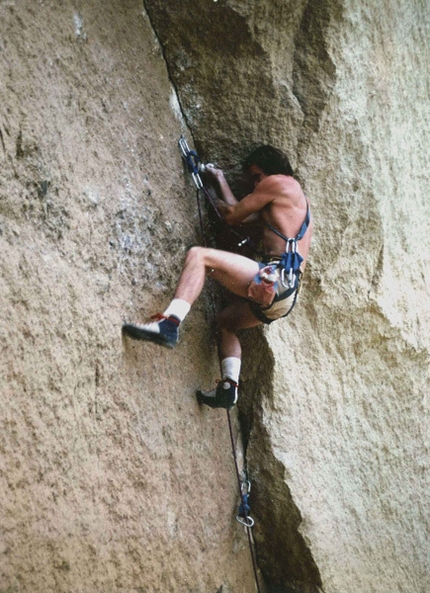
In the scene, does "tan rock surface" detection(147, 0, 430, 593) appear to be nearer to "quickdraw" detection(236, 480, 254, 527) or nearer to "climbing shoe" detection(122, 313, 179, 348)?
"quickdraw" detection(236, 480, 254, 527)

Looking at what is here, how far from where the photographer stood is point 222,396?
12.8 feet

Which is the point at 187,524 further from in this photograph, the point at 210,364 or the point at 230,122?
the point at 230,122

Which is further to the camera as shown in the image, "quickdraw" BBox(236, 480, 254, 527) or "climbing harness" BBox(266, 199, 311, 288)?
"quickdraw" BBox(236, 480, 254, 527)

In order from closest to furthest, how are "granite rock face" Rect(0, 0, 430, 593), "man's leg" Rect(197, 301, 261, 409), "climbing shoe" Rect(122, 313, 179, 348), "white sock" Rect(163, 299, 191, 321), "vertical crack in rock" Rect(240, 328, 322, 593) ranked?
"granite rock face" Rect(0, 0, 430, 593), "climbing shoe" Rect(122, 313, 179, 348), "white sock" Rect(163, 299, 191, 321), "man's leg" Rect(197, 301, 261, 409), "vertical crack in rock" Rect(240, 328, 322, 593)

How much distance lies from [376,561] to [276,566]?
2.10 feet

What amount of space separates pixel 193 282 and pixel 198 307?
59cm

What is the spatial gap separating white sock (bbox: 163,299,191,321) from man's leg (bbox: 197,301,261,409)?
0.66 m

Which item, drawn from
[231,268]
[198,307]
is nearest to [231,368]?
[198,307]

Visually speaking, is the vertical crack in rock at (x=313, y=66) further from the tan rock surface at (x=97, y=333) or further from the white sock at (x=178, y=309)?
the white sock at (x=178, y=309)

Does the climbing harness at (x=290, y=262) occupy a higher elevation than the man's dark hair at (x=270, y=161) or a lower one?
lower

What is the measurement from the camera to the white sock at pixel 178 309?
Answer: 11.1 feet

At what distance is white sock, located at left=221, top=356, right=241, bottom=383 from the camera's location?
3961mm

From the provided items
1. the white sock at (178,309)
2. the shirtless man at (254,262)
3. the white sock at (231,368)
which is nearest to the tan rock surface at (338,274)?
the shirtless man at (254,262)

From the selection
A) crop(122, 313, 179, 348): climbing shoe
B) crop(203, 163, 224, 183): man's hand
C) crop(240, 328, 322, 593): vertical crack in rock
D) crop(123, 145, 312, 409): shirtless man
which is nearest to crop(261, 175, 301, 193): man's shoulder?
crop(123, 145, 312, 409): shirtless man
